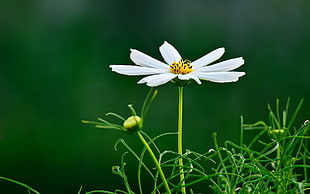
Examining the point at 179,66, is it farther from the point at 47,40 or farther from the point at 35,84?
the point at 47,40

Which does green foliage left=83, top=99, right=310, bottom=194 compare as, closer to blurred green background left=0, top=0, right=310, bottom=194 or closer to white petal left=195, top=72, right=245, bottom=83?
white petal left=195, top=72, right=245, bottom=83

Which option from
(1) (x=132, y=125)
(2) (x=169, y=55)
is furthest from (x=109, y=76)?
(1) (x=132, y=125)

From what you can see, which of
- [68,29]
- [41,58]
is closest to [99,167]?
[41,58]

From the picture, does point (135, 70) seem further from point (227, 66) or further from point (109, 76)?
point (109, 76)

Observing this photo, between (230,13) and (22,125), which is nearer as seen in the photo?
(22,125)

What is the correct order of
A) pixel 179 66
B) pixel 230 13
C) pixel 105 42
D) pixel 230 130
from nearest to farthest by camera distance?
pixel 179 66
pixel 230 130
pixel 105 42
pixel 230 13

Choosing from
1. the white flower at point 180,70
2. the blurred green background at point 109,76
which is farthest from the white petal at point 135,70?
the blurred green background at point 109,76

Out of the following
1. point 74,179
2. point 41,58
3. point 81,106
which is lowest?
point 74,179
